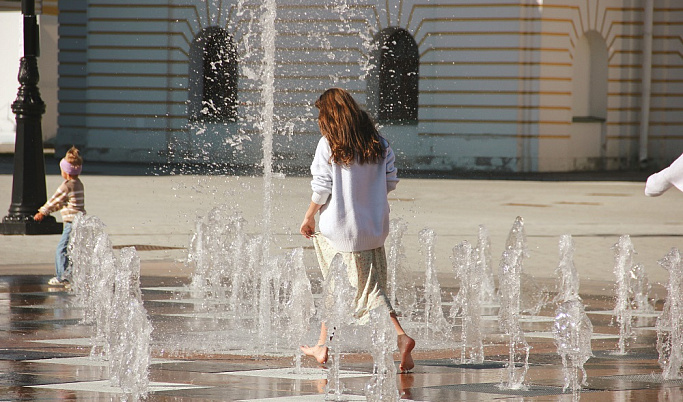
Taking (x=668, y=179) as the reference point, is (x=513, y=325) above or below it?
below

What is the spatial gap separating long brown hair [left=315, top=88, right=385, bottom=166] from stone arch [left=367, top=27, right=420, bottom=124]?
2517 cm

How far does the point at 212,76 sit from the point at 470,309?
87.9ft

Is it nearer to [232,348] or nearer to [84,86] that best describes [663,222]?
[232,348]

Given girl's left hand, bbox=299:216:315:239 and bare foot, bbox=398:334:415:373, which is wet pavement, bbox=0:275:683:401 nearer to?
bare foot, bbox=398:334:415:373

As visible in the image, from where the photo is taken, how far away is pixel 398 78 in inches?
1341

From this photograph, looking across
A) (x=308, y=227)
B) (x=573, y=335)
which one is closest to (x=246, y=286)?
(x=308, y=227)

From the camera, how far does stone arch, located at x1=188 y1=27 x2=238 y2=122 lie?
33625 millimetres

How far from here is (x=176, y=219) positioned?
1756 cm

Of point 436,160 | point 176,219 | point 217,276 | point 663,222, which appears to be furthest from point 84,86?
point 217,276

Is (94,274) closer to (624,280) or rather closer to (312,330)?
(312,330)

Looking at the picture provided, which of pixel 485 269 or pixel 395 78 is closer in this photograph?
pixel 485 269

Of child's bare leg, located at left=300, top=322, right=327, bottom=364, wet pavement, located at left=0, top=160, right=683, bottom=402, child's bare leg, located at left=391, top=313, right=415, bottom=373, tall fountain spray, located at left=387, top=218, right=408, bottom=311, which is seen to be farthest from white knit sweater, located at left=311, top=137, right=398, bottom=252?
tall fountain spray, located at left=387, top=218, right=408, bottom=311

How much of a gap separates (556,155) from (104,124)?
11.8 metres

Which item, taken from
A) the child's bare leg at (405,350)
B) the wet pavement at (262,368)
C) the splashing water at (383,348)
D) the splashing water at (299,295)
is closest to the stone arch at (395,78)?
the wet pavement at (262,368)
